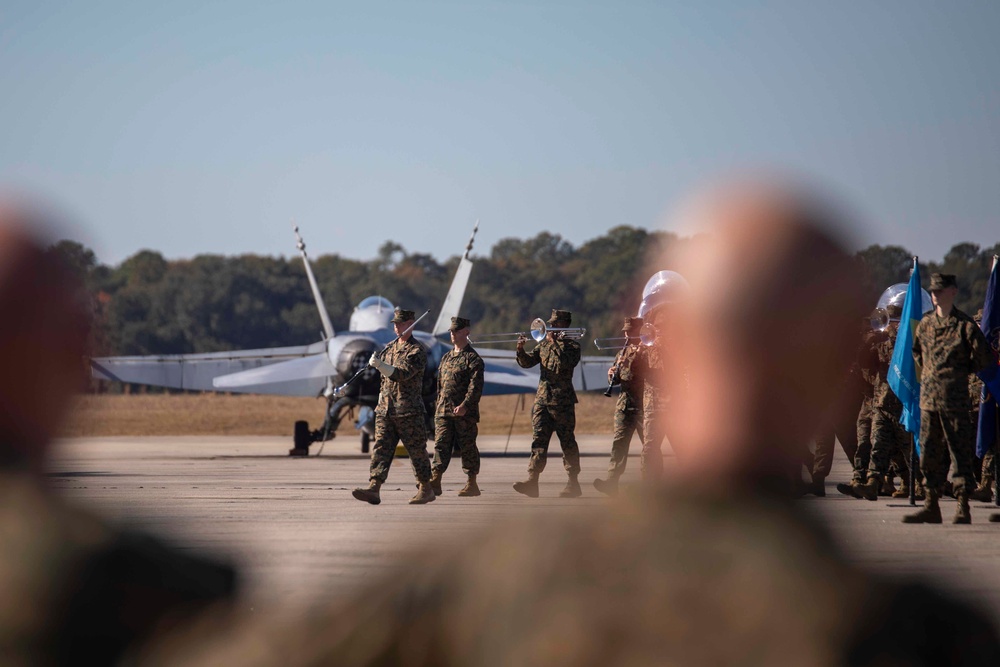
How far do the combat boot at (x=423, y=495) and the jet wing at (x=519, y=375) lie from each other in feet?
43.9

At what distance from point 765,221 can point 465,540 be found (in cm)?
70

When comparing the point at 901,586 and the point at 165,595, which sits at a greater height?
the point at 901,586

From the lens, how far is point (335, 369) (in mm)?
22406

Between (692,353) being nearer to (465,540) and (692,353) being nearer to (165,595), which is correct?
(465,540)

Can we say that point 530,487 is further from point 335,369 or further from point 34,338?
point 34,338

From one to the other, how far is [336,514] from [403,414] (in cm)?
180

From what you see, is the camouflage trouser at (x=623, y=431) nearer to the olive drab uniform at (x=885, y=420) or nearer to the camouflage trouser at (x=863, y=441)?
the olive drab uniform at (x=885, y=420)

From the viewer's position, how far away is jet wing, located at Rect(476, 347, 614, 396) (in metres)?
26.9

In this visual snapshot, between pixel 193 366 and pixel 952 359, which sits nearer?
pixel 952 359

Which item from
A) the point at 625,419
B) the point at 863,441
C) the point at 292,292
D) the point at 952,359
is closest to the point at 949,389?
the point at 952,359

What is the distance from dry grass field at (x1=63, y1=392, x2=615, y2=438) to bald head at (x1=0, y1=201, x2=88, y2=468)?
29.8 m

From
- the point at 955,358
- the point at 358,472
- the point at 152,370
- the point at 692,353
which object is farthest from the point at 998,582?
the point at 152,370

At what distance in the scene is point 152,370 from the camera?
28.9 meters

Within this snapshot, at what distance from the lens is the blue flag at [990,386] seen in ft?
37.9
